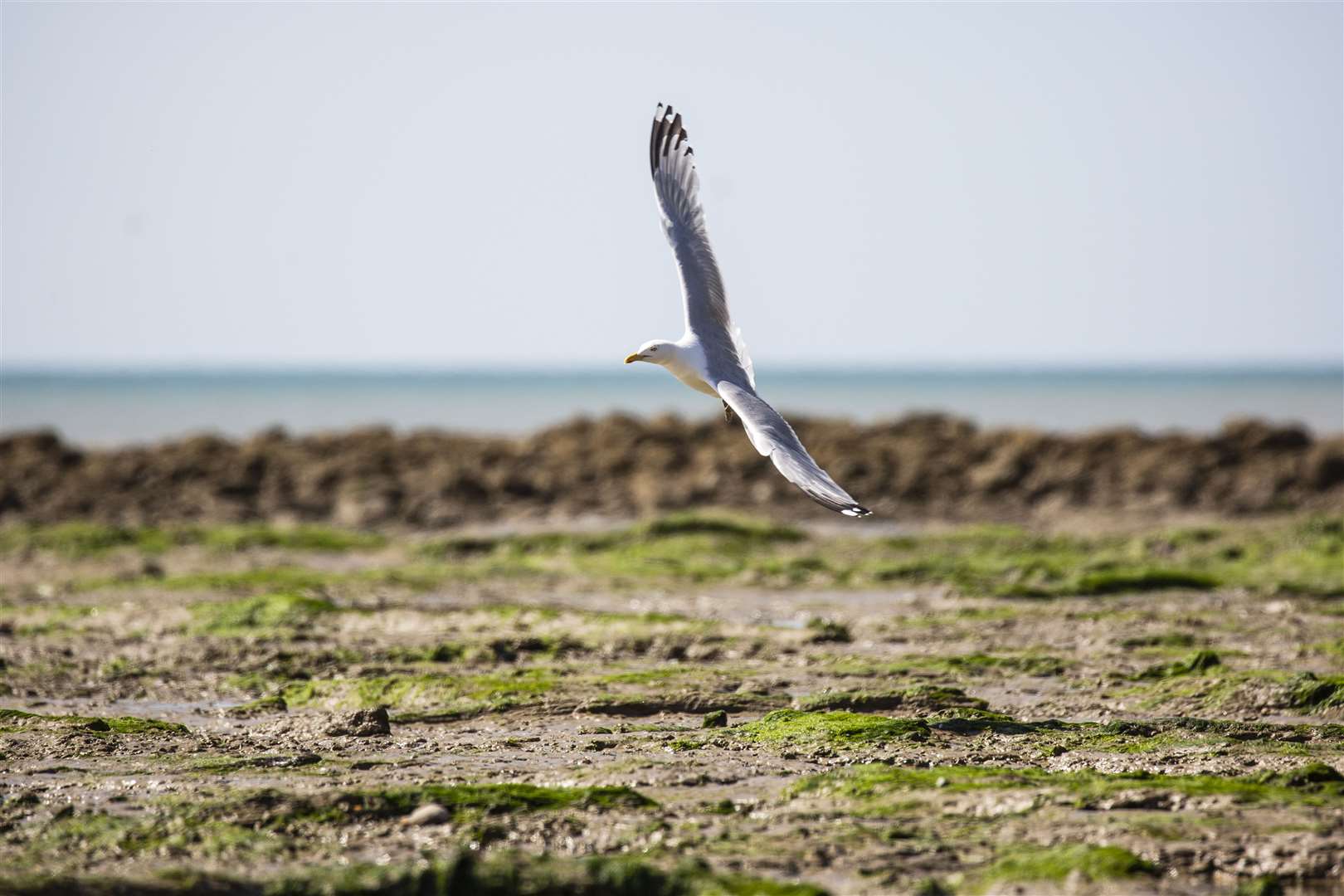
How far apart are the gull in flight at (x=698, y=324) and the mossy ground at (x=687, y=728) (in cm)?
163

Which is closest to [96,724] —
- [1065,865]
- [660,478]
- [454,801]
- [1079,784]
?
[454,801]

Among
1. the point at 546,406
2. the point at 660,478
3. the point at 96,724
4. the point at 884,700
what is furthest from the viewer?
the point at 546,406

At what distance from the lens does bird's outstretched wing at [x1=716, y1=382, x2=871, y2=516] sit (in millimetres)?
7492

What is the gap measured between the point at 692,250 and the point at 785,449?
108 inches

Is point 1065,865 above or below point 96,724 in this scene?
above

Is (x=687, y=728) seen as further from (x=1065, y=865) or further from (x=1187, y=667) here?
(x=1187, y=667)

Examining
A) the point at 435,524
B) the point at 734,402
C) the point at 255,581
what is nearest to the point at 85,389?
the point at 435,524

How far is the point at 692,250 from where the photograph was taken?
35.5ft

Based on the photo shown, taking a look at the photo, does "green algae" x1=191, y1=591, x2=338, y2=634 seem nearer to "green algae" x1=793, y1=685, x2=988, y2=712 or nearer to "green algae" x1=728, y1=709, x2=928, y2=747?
"green algae" x1=793, y1=685, x2=988, y2=712

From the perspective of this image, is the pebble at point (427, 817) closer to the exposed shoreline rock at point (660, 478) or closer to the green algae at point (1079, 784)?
the green algae at point (1079, 784)

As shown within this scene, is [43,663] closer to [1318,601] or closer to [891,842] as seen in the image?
[891,842]

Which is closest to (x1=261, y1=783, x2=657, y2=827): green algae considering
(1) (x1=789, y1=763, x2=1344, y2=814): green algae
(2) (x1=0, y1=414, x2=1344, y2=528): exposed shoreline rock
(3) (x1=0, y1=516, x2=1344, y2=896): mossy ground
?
(3) (x1=0, y1=516, x2=1344, y2=896): mossy ground

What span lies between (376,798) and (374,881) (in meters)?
1.01

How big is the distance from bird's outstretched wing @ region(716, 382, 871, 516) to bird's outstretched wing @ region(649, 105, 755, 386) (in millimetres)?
515
